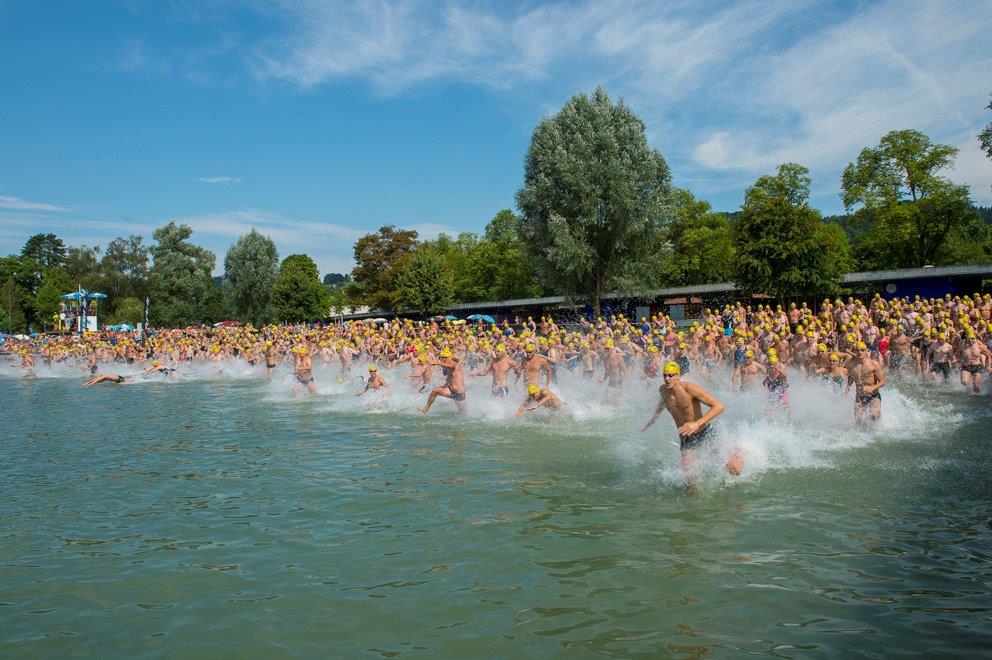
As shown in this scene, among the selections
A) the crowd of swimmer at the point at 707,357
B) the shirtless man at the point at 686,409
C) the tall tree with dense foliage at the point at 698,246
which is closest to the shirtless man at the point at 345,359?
the crowd of swimmer at the point at 707,357

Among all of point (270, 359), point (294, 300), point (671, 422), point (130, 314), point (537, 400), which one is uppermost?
point (294, 300)

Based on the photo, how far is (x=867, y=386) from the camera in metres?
11.6

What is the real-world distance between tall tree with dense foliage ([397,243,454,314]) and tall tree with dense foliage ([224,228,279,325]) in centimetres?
1474

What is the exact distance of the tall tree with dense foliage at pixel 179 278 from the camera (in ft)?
229

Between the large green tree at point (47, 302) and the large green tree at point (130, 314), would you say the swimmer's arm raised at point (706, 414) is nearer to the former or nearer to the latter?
the large green tree at point (130, 314)

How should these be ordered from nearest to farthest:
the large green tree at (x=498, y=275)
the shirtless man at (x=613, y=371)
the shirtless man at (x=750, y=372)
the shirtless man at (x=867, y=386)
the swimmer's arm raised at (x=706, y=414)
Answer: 1. the swimmer's arm raised at (x=706, y=414)
2. the shirtless man at (x=867, y=386)
3. the shirtless man at (x=750, y=372)
4. the shirtless man at (x=613, y=371)
5. the large green tree at (x=498, y=275)

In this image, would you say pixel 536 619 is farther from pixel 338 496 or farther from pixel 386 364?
pixel 386 364

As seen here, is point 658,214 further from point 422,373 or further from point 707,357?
point 422,373

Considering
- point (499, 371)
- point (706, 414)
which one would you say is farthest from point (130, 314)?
point (706, 414)

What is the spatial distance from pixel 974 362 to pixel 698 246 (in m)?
46.7

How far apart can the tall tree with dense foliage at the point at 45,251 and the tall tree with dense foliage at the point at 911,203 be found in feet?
372

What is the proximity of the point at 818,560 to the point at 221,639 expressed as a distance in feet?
16.9

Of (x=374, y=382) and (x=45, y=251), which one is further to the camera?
(x=45, y=251)

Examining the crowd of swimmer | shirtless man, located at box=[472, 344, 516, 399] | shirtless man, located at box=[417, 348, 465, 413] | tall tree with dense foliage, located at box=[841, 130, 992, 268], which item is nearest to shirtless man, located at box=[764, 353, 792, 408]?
the crowd of swimmer
